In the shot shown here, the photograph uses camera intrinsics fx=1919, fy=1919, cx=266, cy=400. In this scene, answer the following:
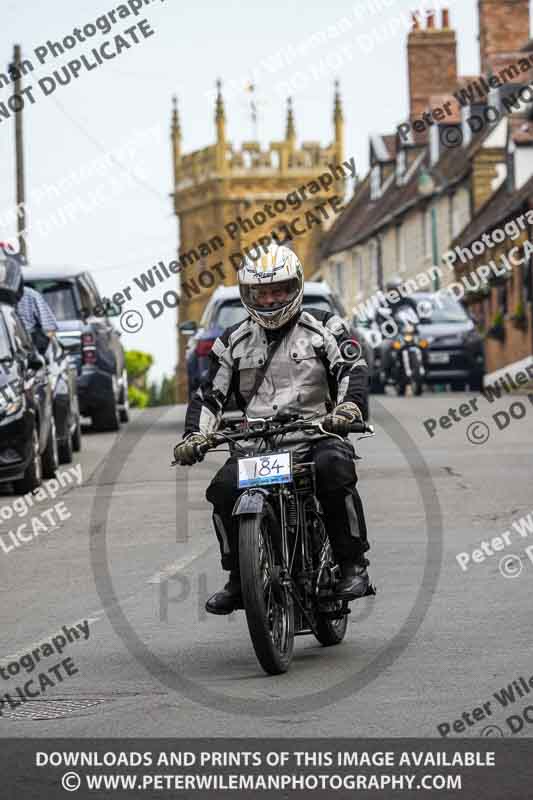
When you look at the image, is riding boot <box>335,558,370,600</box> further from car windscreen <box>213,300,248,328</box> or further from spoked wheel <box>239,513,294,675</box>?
car windscreen <box>213,300,248,328</box>

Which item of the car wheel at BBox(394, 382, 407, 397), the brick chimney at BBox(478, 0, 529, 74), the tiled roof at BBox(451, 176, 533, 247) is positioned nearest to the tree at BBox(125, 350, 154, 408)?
the brick chimney at BBox(478, 0, 529, 74)

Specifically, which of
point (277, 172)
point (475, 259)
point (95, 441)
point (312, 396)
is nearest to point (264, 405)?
point (312, 396)

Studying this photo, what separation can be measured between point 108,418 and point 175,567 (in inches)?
559

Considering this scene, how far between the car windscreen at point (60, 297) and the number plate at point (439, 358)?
1418 cm

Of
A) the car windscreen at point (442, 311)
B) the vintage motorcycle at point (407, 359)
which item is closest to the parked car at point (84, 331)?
the vintage motorcycle at point (407, 359)

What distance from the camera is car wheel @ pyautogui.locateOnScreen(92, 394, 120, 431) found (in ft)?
82.8

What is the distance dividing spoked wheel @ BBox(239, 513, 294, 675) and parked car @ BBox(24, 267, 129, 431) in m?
16.1

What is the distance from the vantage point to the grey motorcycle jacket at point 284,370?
8.23 metres

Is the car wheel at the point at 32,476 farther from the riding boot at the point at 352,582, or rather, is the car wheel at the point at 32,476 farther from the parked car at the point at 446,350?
the parked car at the point at 446,350

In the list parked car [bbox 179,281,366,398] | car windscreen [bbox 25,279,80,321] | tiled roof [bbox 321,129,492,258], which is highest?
tiled roof [bbox 321,129,492,258]

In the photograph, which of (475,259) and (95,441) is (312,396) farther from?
(475,259)

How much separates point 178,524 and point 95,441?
1047 centimetres

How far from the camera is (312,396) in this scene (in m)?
8.27

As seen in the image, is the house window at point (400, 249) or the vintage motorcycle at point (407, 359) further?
the house window at point (400, 249)
